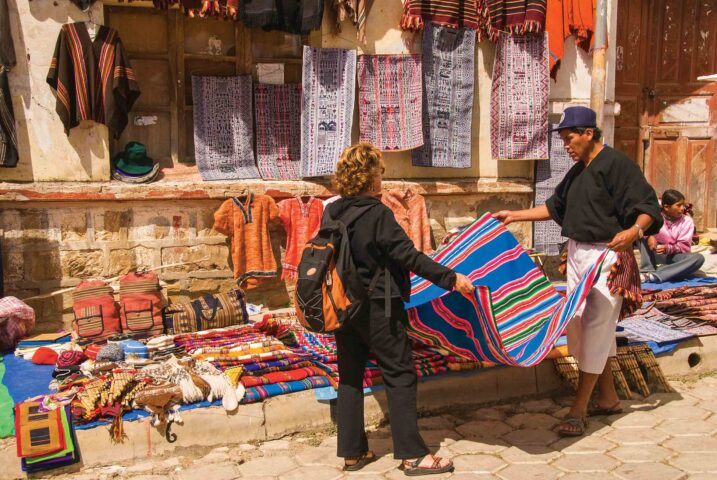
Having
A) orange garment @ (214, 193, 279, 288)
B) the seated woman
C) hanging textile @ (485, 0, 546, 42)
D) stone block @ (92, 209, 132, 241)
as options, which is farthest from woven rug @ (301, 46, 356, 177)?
the seated woman

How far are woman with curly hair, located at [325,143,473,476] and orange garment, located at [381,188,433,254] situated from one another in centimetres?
333

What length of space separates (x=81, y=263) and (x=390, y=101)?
3.16 meters

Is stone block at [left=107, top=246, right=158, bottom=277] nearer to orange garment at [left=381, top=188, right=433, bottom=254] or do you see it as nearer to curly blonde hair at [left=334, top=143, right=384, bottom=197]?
orange garment at [left=381, top=188, right=433, bottom=254]

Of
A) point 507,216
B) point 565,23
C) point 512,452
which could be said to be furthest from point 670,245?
point 512,452

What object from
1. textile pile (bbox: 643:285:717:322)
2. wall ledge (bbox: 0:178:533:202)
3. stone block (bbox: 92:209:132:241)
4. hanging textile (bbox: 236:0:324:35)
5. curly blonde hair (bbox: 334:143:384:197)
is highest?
hanging textile (bbox: 236:0:324:35)

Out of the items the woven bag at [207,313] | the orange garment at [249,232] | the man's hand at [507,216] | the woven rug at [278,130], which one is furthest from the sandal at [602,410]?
the woven rug at [278,130]

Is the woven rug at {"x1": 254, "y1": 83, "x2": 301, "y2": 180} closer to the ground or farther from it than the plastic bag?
farther from it

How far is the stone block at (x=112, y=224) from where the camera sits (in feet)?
21.0

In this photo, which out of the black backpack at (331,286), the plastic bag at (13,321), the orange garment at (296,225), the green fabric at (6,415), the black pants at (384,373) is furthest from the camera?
the orange garment at (296,225)

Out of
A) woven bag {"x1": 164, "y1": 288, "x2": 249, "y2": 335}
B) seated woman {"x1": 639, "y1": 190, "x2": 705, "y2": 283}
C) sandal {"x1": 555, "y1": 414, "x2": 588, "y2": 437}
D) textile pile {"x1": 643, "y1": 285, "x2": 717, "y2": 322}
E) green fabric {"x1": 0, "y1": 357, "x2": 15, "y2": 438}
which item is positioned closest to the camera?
green fabric {"x1": 0, "y1": 357, "x2": 15, "y2": 438}

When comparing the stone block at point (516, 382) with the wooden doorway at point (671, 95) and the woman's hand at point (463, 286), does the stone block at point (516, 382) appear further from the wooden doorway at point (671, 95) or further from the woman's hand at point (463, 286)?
the wooden doorway at point (671, 95)

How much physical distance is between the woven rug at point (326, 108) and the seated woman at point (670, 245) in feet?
11.2

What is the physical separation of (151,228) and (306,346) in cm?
199

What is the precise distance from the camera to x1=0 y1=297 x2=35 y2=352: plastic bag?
5676mm
